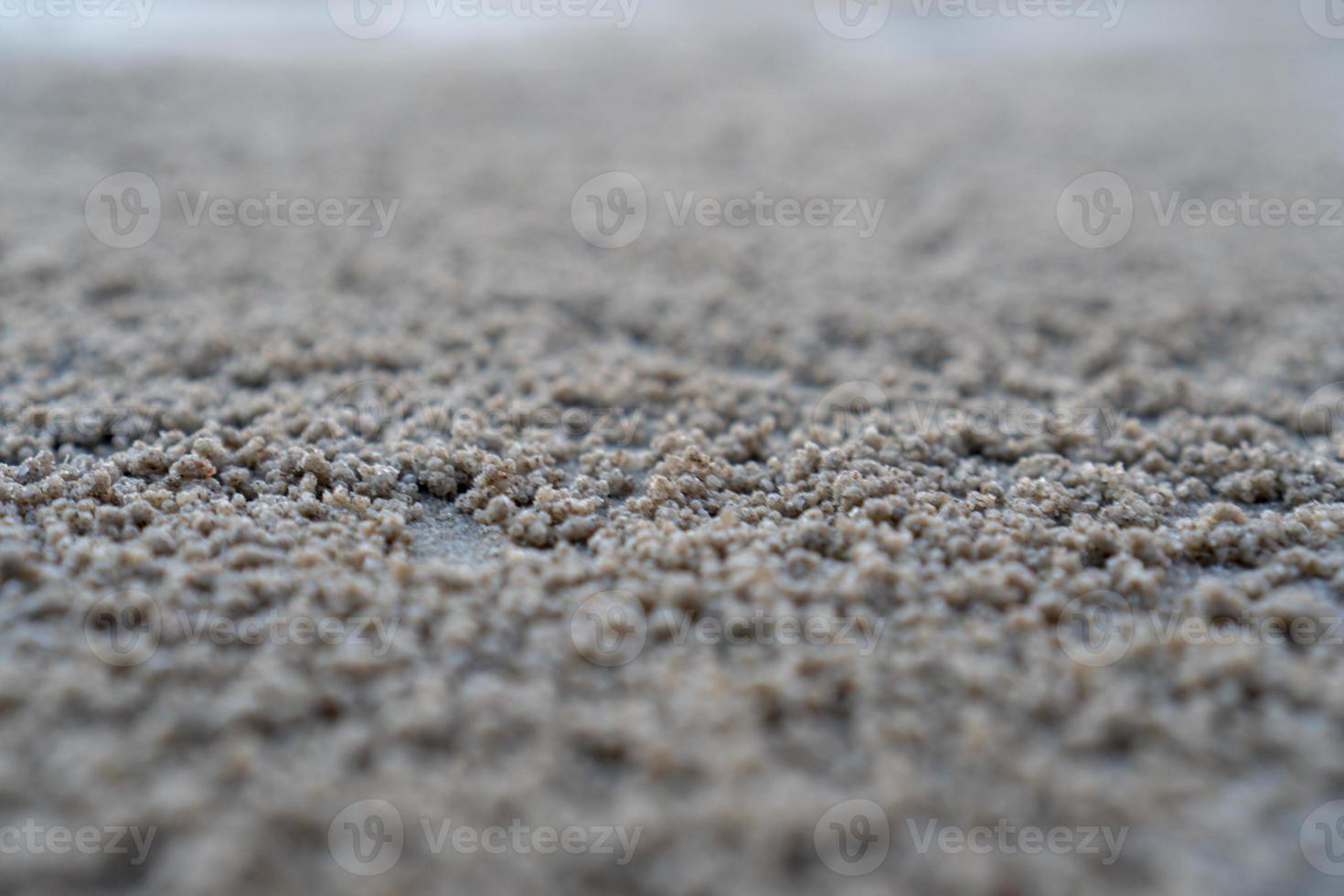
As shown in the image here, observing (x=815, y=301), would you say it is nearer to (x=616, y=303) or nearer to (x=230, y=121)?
(x=616, y=303)

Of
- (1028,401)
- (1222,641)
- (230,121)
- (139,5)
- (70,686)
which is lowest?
(70,686)

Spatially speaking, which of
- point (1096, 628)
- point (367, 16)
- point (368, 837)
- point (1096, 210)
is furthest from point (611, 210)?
point (367, 16)

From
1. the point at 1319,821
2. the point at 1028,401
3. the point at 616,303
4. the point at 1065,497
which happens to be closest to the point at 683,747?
the point at 1319,821

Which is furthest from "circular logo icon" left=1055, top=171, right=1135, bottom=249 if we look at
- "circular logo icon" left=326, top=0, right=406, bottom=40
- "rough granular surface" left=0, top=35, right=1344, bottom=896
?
"circular logo icon" left=326, top=0, right=406, bottom=40

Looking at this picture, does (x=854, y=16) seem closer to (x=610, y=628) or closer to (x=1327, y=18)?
(x=1327, y=18)

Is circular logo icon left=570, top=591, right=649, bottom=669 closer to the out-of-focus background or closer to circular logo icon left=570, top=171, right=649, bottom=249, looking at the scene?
circular logo icon left=570, top=171, right=649, bottom=249

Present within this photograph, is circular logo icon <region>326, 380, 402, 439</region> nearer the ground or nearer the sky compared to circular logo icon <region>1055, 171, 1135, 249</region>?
nearer the ground
